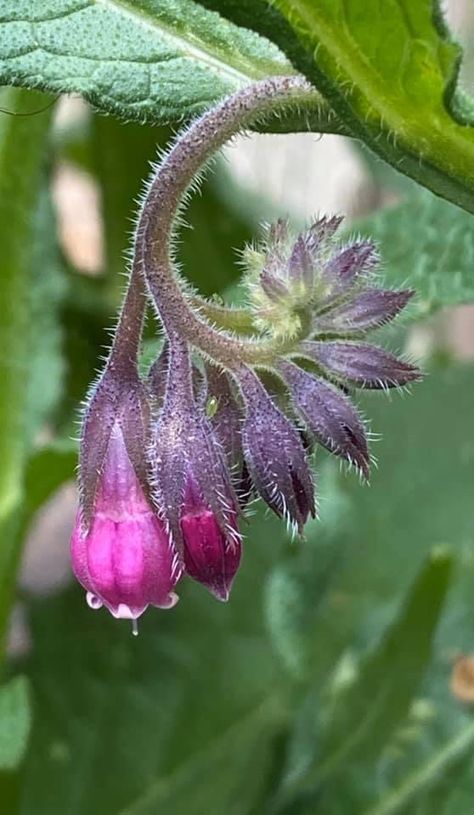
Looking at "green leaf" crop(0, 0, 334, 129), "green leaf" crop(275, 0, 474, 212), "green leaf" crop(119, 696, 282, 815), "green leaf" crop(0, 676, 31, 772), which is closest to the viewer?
"green leaf" crop(275, 0, 474, 212)

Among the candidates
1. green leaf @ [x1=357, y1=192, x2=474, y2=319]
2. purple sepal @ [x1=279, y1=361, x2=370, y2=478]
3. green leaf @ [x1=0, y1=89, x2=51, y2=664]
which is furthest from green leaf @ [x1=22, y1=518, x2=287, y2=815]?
purple sepal @ [x1=279, y1=361, x2=370, y2=478]

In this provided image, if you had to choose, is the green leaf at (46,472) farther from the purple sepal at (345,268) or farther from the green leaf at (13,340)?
the purple sepal at (345,268)

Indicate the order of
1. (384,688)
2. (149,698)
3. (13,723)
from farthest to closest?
(149,698) < (384,688) < (13,723)

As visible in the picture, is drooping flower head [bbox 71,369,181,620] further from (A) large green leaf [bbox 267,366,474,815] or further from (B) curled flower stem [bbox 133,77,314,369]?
(A) large green leaf [bbox 267,366,474,815]

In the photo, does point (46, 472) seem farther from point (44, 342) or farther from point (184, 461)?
point (184, 461)

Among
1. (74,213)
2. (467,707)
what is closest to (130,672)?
(467,707)

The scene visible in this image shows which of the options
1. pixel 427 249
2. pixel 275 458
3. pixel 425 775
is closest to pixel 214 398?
pixel 275 458
